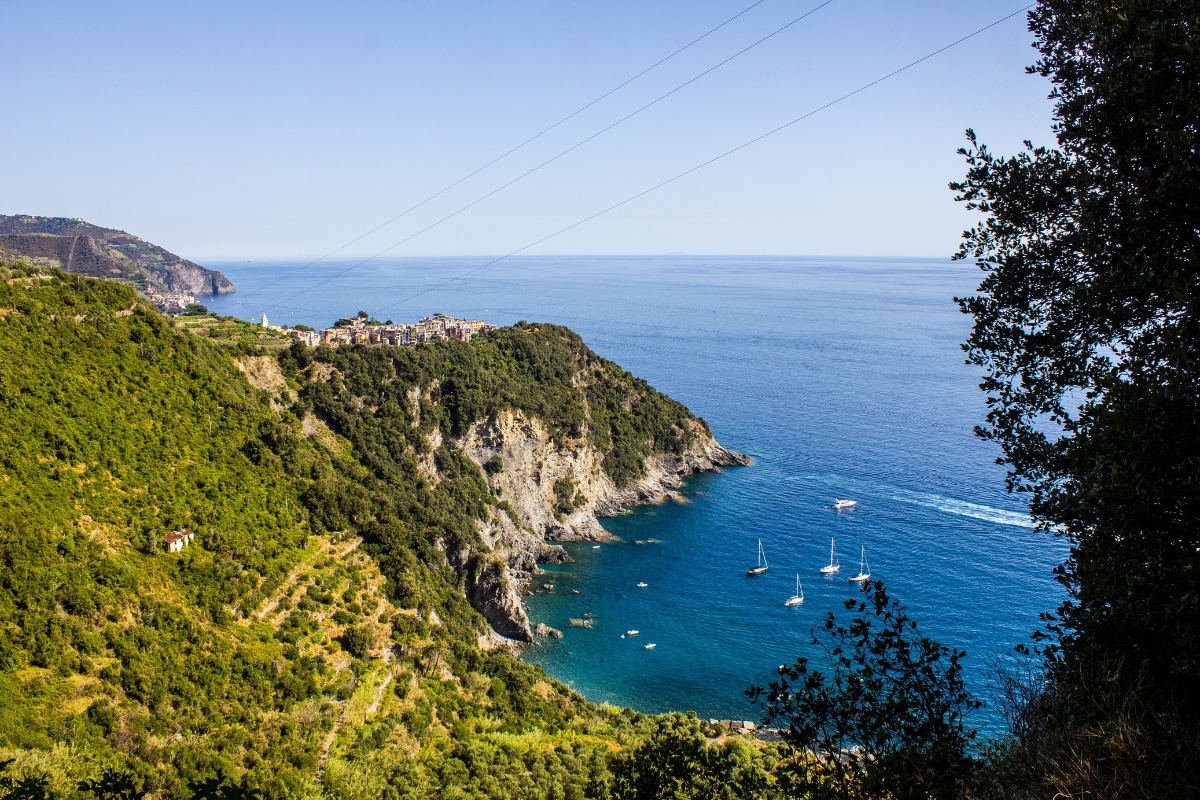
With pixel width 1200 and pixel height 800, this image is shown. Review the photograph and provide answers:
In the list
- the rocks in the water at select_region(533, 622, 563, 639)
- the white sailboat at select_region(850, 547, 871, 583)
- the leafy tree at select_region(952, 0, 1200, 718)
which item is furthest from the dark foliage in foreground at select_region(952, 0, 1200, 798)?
the white sailboat at select_region(850, 547, 871, 583)

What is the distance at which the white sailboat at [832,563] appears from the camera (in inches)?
1625

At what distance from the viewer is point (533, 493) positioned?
48406 millimetres

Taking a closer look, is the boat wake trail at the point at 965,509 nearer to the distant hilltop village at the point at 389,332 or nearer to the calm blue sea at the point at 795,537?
the calm blue sea at the point at 795,537

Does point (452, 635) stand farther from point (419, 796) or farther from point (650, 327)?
point (650, 327)

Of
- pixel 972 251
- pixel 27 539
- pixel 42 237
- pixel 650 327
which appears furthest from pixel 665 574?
pixel 42 237

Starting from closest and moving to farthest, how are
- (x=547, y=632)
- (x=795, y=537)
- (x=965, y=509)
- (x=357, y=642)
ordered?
(x=357, y=642), (x=547, y=632), (x=795, y=537), (x=965, y=509)

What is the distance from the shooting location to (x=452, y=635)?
2827 cm

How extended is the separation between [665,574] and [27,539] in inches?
1247

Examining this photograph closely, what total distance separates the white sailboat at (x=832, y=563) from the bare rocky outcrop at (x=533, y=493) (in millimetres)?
14728

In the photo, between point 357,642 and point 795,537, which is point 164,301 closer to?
point 795,537

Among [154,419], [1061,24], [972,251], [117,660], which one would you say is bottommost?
[117,660]

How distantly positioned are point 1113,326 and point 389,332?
5428 cm

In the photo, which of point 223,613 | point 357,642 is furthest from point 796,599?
point 223,613

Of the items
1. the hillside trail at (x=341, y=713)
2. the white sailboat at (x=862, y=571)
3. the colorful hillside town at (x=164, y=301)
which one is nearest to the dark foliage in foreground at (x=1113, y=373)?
the hillside trail at (x=341, y=713)
